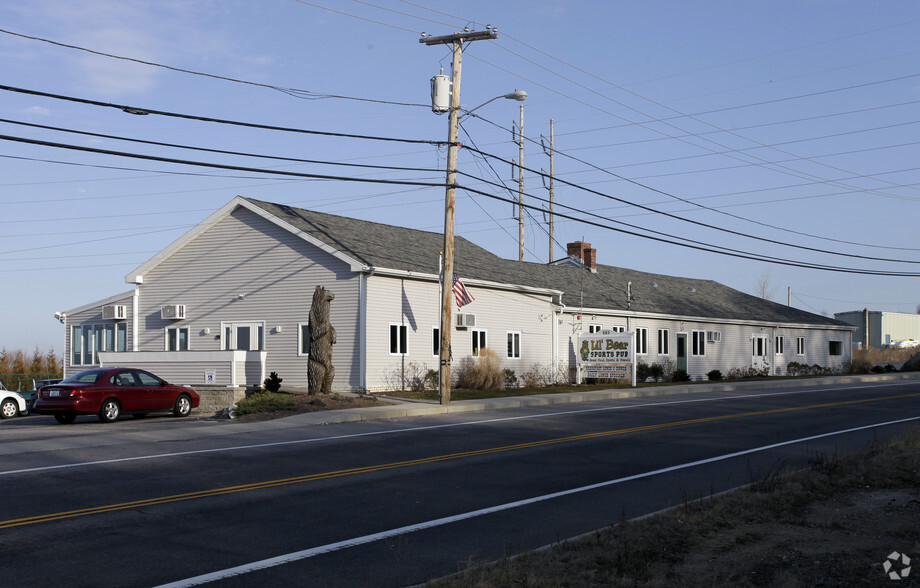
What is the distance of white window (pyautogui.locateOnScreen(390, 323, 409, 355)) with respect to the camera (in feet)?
100

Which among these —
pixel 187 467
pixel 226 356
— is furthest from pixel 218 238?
pixel 187 467

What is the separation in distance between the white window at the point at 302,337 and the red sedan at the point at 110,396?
5.57 metres

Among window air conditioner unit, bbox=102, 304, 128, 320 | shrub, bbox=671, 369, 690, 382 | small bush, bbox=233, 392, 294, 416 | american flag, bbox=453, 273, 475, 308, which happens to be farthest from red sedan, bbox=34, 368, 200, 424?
shrub, bbox=671, 369, 690, 382

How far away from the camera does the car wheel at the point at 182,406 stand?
25.3 metres

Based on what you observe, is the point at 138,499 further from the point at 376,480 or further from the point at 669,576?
the point at 669,576

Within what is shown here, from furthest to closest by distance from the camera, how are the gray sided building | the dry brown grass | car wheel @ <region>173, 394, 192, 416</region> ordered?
the gray sided building
car wheel @ <region>173, 394, 192, 416</region>
the dry brown grass

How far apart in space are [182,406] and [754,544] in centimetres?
2068

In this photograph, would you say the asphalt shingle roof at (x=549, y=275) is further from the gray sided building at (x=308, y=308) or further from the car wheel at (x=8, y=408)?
the car wheel at (x=8, y=408)

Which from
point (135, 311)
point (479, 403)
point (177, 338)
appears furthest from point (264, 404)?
point (135, 311)

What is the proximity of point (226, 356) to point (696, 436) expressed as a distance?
57.1 ft

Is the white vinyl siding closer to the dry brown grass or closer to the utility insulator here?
the utility insulator

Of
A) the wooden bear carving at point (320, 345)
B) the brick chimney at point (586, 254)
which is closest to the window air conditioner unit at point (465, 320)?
the wooden bear carving at point (320, 345)

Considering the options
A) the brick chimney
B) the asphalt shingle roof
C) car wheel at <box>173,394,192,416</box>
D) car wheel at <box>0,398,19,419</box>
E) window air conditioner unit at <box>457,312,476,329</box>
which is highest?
the brick chimney

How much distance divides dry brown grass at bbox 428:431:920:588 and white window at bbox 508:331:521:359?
25.2 metres
